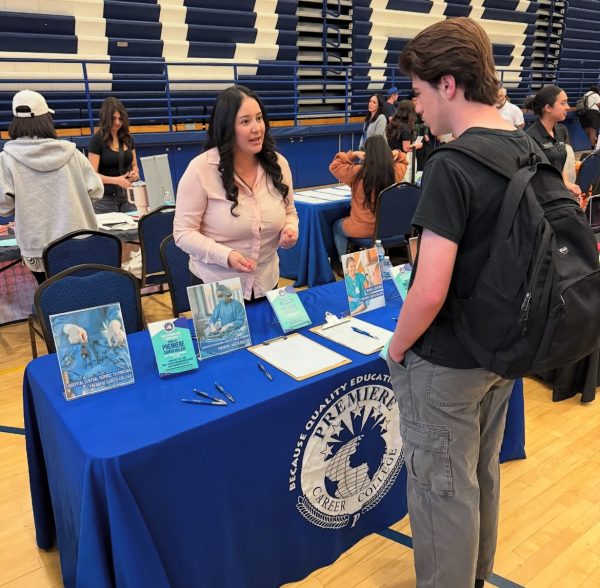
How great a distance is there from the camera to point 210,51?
27.5 feet

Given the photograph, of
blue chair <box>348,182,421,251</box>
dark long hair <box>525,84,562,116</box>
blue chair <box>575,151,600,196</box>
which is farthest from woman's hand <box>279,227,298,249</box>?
blue chair <box>575,151,600,196</box>

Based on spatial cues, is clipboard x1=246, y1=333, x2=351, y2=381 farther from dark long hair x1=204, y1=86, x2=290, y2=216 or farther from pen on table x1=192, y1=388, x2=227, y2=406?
dark long hair x1=204, y1=86, x2=290, y2=216

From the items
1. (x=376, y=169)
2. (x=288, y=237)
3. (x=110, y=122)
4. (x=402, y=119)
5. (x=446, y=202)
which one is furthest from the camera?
(x=402, y=119)

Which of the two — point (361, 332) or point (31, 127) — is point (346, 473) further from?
point (31, 127)

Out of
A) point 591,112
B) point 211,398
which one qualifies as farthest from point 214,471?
point 591,112

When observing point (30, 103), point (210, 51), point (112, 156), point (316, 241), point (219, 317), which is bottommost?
point (316, 241)

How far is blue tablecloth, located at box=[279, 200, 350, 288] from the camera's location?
412cm

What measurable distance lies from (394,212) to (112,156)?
216cm

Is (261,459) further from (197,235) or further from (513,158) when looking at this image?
(513,158)

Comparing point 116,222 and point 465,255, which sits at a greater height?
point 465,255

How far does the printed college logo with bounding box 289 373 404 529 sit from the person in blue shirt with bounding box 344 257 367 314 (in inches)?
13.8

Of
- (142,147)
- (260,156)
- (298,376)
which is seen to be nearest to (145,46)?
(142,147)

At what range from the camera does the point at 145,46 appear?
779cm

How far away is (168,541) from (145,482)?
179 millimetres
